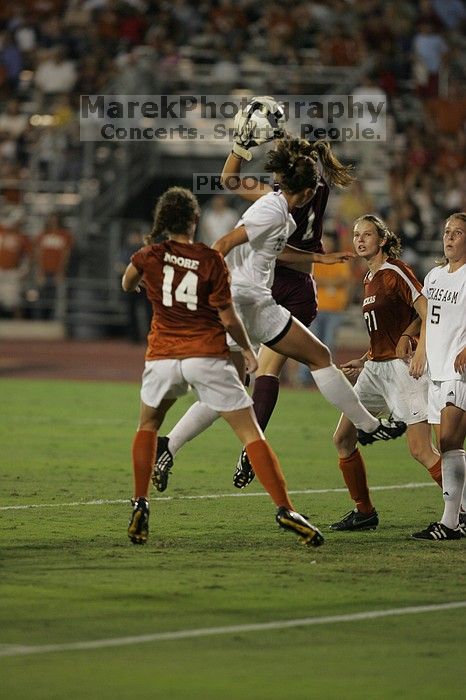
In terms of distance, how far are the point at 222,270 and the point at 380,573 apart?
5.96ft

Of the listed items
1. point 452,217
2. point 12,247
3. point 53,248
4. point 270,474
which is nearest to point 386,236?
point 452,217

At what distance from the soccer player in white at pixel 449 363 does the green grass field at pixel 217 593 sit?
269 mm

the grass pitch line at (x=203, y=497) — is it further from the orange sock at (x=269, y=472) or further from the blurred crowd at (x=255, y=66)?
the blurred crowd at (x=255, y=66)

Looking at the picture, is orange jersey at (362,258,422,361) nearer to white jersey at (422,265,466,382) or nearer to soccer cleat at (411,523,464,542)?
white jersey at (422,265,466,382)

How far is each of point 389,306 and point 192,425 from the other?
146cm

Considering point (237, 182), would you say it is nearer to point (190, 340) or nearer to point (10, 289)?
point (190, 340)

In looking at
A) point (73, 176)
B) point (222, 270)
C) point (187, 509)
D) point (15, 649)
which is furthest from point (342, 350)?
point (15, 649)

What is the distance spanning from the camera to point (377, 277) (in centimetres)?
928

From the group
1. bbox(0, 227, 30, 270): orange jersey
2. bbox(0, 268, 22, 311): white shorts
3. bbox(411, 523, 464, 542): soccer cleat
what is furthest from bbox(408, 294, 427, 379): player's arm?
bbox(0, 268, 22, 311): white shorts

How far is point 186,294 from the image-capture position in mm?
8055

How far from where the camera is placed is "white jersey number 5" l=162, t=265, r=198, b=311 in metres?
8.03

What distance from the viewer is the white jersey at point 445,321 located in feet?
28.6

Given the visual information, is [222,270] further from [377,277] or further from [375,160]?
→ [375,160]

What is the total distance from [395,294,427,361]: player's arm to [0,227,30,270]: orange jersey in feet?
60.3
